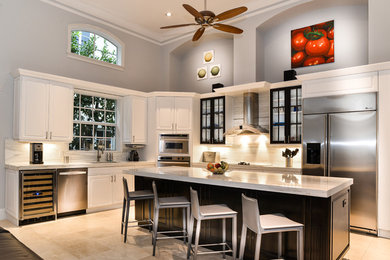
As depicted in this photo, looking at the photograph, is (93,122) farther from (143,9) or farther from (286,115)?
(286,115)

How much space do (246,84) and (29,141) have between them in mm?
4004

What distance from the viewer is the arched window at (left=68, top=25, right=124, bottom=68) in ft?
19.3

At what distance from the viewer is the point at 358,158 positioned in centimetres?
410

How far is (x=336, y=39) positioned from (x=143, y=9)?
394cm

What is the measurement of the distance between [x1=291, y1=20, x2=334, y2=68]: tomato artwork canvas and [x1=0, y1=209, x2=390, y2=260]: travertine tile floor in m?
3.16

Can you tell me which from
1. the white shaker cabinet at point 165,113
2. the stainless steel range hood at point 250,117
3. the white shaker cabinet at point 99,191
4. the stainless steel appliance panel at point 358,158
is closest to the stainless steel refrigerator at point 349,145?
the stainless steel appliance panel at point 358,158

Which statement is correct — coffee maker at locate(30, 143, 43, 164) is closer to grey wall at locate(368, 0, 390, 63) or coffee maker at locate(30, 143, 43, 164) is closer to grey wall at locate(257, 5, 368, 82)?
grey wall at locate(257, 5, 368, 82)

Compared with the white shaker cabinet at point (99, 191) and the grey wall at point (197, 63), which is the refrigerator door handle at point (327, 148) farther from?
the white shaker cabinet at point (99, 191)

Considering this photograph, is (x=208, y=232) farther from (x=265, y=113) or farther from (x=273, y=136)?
(x=265, y=113)

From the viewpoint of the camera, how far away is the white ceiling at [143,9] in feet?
18.8

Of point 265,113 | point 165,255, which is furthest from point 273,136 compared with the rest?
point 165,255

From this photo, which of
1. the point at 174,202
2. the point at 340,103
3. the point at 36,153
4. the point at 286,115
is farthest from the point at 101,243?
the point at 340,103

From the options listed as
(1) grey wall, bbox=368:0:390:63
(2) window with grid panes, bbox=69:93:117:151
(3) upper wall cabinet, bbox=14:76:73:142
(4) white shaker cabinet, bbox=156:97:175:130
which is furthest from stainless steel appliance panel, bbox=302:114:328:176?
(3) upper wall cabinet, bbox=14:76:73:142

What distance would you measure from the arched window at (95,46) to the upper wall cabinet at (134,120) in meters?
1.01
